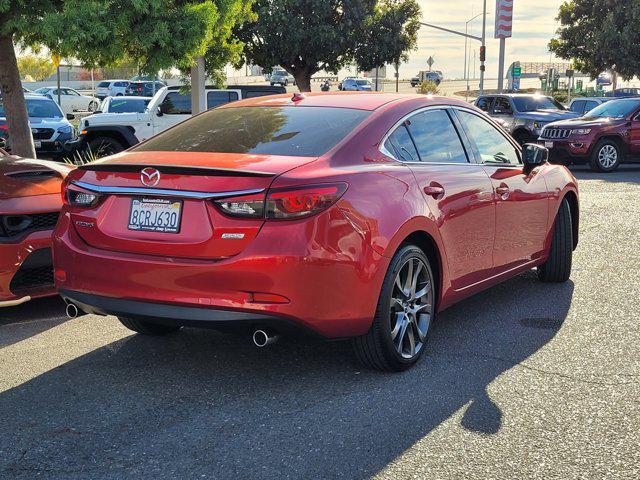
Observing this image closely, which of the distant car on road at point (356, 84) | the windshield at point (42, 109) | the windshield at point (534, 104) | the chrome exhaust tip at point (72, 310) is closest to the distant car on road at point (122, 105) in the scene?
the windshield at point (42, 109)

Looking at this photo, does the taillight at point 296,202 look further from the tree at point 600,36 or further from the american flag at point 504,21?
the tree at point 600,36

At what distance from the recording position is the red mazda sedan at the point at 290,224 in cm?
426

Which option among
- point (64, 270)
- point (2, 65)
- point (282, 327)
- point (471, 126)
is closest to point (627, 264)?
point (471, 126)

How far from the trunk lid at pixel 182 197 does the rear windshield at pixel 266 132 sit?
0.16 m

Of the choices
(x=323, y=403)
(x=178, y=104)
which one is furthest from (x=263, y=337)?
(x=178, y=104)

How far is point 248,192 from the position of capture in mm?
4238

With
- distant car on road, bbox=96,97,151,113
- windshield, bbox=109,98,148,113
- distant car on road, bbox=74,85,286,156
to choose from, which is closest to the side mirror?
distant car on road, bbox=74,85,286,156

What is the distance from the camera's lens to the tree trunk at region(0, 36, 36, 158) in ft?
39.4

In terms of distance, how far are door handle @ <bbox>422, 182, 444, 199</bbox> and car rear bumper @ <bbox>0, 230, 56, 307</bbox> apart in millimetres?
2790

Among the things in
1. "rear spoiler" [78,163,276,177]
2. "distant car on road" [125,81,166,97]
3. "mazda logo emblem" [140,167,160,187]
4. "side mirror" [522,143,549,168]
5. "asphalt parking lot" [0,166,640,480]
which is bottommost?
"asphalt parking lot" [0,166,640,480]

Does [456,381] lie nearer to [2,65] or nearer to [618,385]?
[618,385]

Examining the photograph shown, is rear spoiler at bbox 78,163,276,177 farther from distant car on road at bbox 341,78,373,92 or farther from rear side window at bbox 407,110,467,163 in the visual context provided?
distant car on road at bbox 341,78,373,92

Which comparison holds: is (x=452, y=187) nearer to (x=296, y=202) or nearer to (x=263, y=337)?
(x=296, y=202)

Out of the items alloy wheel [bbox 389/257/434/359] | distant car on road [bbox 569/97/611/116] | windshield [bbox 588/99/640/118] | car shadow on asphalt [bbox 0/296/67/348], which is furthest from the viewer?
distant car on road [bbox 569/97/611/116]
